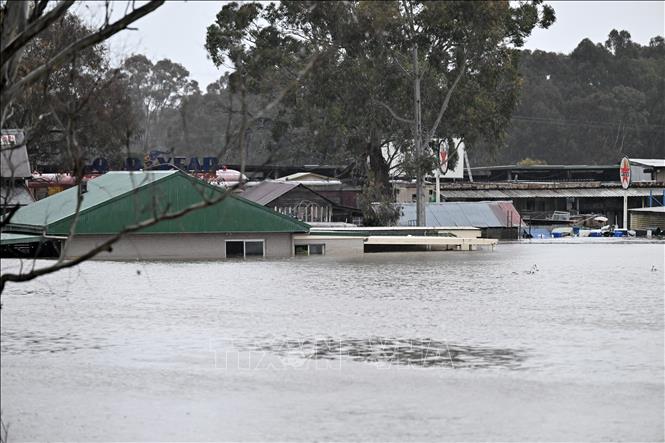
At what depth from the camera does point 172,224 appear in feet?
118

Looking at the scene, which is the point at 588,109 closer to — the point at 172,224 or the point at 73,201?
the point at 172,224

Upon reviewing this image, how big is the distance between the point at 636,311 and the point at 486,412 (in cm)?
1115

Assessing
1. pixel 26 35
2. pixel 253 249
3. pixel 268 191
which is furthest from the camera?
pixel 268 191

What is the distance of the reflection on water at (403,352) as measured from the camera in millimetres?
16328

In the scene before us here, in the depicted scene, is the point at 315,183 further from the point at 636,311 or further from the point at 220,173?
the point at 636,311

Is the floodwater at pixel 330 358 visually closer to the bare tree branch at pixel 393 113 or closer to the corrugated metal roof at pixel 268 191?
the corrugated metal roof at pixel 268 191

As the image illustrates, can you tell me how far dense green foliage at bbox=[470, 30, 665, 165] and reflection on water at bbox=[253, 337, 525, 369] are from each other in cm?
6940

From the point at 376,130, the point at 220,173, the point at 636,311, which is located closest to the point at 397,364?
the point at 636,311

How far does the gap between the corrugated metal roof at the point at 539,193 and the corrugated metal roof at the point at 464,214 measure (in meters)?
6.19

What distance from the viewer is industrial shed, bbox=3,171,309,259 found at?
3416 cm

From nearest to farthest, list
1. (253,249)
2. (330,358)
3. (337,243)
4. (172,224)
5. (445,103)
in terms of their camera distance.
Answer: (330,358)
(172,224)
(253,249)
(337,243)
(445,103)

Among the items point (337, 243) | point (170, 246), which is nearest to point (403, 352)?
point (170, 246)

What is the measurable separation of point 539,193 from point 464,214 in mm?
12457

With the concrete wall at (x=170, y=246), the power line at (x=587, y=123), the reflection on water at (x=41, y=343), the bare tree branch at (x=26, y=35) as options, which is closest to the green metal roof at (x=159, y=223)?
the concrete wall at (x=170, y=246)
